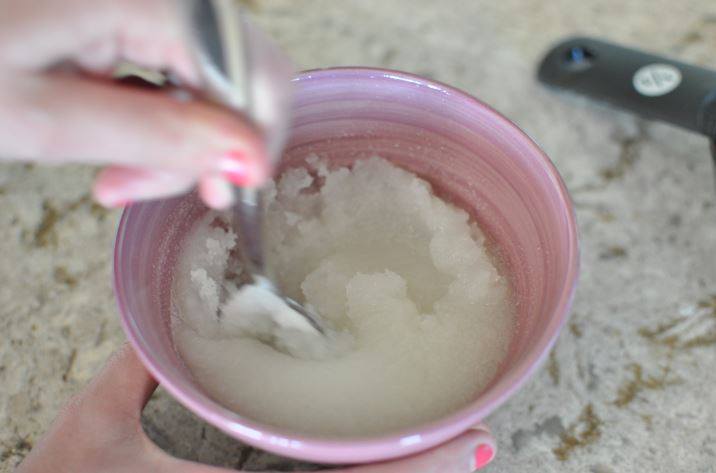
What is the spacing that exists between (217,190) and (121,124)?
0.19ft

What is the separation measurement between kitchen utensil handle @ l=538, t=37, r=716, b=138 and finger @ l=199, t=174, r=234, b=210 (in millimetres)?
419

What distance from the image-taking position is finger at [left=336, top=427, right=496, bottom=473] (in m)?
0.42

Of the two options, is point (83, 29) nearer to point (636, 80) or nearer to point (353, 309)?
point (353, 309)

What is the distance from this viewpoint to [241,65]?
33 cm

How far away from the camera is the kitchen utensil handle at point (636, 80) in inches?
24.7

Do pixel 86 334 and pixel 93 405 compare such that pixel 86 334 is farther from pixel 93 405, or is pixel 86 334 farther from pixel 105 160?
pixel 105 160

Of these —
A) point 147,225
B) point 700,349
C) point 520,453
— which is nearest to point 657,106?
point 700,349

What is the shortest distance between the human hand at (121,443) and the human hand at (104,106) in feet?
0.61

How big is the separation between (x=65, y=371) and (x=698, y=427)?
44 cm

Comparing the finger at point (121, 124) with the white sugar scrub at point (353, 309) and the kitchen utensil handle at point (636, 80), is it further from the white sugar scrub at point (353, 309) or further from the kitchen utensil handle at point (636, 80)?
the kitchen utensil handle at point (636, 80)

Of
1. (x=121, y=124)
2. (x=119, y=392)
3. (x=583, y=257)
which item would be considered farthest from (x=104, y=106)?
(x=583, y=257)

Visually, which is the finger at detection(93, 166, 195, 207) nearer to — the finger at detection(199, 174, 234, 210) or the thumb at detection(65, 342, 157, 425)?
the finger at detection(199, 174, 234, 210)

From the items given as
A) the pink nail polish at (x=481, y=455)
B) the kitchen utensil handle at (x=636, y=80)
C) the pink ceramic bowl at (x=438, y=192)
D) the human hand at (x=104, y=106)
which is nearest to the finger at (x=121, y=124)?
the human hand at (x=104, y=106)

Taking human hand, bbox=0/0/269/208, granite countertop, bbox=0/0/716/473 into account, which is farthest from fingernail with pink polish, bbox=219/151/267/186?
granite countertop, bbox=0/0/716/473
